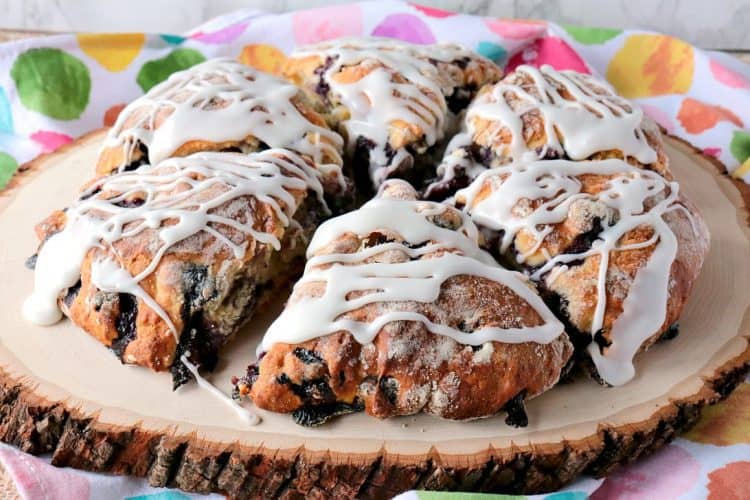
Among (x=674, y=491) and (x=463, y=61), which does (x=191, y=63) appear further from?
(x=674, y=491)

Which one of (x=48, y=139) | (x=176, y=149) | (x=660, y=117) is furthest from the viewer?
(x=660, y=117)

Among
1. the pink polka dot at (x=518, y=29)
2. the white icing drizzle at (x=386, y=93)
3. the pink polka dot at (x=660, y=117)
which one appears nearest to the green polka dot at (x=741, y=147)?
the pink polka dot at (x=660, y=117)

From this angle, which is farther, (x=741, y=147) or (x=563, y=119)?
(x=741, y=147)

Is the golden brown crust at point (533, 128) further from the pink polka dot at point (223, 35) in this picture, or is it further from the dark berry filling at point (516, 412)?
the pink polka dot at point (223, 35)

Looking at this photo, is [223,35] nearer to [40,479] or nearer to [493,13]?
[493,13]

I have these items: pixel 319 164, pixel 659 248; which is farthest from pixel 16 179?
pixel 659 248

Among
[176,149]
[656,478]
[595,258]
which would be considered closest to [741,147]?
[595,258]
